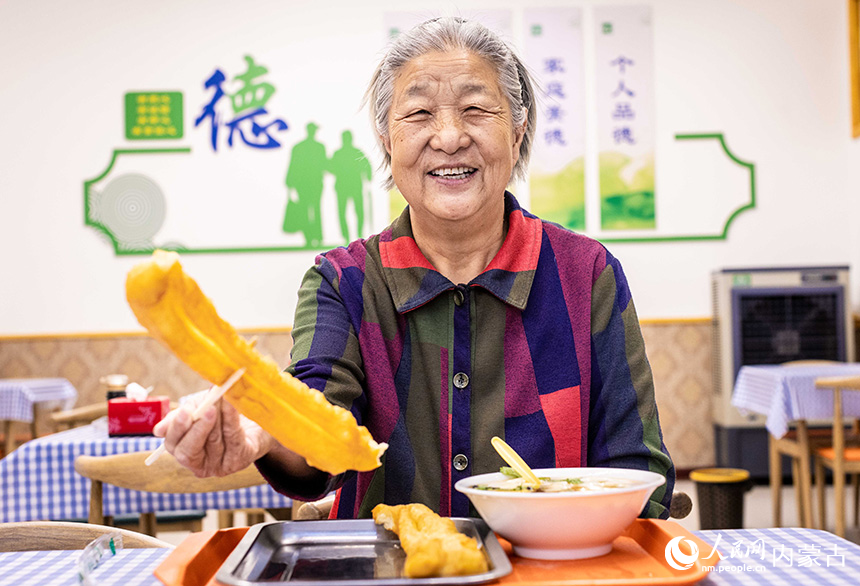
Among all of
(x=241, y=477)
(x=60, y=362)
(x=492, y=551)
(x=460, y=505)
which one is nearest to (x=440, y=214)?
(x=460, y=505)

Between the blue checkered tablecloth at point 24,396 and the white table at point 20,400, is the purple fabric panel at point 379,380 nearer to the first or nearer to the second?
the white table at point 20,400

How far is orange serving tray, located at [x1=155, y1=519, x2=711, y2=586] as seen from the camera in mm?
798

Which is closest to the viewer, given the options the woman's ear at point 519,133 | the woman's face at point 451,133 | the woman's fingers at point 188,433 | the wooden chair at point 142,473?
the woman's fingers at point 188,433

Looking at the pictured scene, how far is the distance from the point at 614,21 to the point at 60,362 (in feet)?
16.3

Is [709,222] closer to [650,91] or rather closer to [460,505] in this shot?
[650,91]

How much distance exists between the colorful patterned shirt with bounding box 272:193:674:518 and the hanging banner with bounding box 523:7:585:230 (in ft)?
14.9

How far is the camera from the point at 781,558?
1021 mm

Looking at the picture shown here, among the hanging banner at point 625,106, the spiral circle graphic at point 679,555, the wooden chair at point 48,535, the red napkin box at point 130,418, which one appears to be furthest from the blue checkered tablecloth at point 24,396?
the spiral circle graphic at point 679,555

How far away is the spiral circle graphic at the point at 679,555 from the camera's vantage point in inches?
33.5

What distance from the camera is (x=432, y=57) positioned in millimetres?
1423

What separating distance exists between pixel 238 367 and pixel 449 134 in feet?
2.26

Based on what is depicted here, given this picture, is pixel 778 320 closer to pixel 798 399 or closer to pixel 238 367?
pixel 798 399

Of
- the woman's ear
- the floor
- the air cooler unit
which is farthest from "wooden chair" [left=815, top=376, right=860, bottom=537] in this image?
the woman's ear

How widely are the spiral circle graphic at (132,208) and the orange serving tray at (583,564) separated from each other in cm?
531
